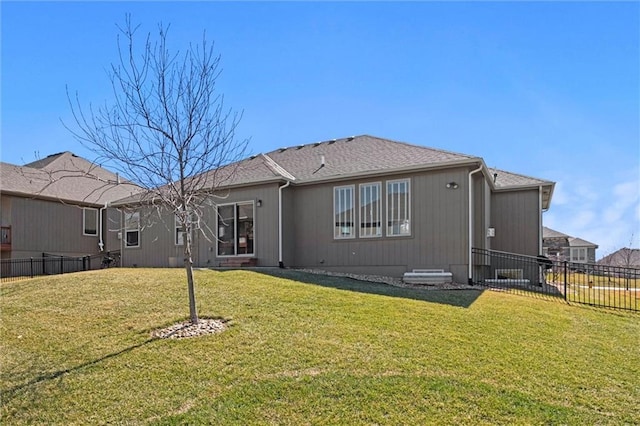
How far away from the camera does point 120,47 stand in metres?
8.04

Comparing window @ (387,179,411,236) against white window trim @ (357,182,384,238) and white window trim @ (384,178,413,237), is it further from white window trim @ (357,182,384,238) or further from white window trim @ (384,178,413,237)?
white window trim @ (357,182,384,238)

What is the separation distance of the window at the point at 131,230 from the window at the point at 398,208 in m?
10.4

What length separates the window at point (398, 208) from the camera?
13.4 meters

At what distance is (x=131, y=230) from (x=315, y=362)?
15.4 meters

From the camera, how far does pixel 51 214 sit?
21.2m

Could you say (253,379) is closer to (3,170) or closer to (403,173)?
(403,173)

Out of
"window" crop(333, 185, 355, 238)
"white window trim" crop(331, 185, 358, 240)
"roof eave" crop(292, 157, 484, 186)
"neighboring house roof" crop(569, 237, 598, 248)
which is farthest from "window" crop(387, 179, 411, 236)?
"neighboring house roof" crop(569, 237, 598, 248)

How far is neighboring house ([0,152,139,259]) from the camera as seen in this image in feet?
64.2

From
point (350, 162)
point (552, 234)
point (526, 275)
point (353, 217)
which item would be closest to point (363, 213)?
point (353, 217)

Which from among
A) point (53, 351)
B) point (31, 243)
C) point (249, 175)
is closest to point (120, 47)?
point (53, 351)

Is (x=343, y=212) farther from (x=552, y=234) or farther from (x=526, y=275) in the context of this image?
(x=552, y=234)

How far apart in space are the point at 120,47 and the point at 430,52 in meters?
8.31

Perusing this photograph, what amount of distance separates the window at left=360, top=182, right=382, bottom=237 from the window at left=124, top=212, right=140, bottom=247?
955cm

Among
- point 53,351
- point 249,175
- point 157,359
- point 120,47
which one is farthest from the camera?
point 249,175
